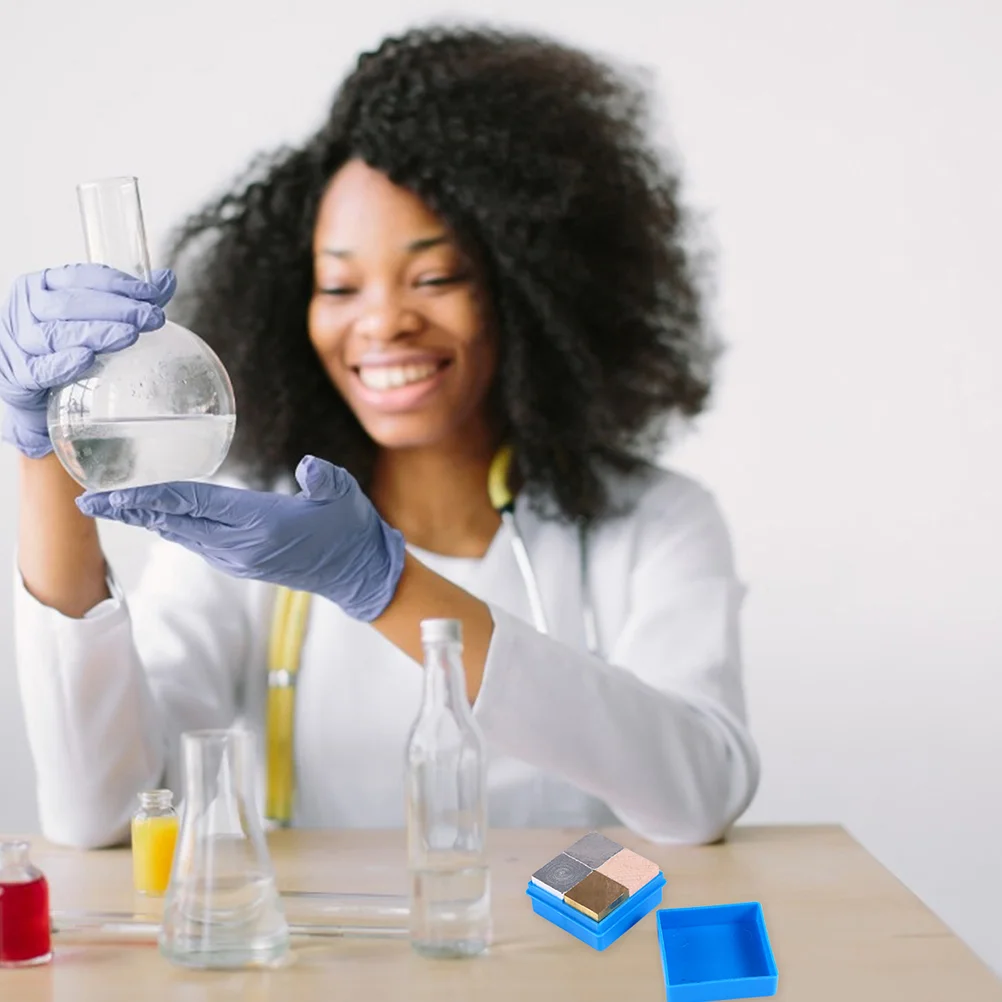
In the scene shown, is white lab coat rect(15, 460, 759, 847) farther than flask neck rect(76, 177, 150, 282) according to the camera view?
Yes

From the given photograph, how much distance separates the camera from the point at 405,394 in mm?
1796

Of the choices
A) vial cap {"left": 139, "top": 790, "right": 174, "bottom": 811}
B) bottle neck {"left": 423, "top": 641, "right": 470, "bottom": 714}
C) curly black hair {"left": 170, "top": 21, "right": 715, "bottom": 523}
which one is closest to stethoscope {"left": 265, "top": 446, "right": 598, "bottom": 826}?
curly black hair {"left": 170, "top": 21, "right": 715, "bottom": 523}

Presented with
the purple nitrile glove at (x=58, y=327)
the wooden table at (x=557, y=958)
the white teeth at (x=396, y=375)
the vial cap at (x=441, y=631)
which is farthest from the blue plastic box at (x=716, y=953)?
the white teeth at (x=396, y=375)

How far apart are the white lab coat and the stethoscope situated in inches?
0.6

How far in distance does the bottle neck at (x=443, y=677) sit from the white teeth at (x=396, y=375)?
882 mm

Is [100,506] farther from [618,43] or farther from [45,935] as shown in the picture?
[618,43]

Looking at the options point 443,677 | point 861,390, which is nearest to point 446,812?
point 443,677

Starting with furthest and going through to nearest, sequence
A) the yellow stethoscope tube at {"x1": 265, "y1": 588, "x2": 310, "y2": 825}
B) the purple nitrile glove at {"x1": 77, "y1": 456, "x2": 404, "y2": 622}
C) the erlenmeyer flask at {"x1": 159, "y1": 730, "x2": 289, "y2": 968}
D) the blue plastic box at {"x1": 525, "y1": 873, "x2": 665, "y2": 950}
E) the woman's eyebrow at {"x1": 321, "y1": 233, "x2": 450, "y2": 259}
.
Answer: the woman's eyebrow at {"x1": 321, "y1": 233, "x2": 450, "y2": 259} → the yellow stethoscope tube at {"x1": 265, "y1": 588, "x2": 310, "y2": 825} → the purple nitrile glove at {"x1": 77, "y1": 456, "x2": 404, "y2": 622} → the blue plastic box at {"x1": 525, "y1": 873, "x2": 665, "y2": 950} → the erlenmeyer flask at {"x1": 159, "y1": 730, "x2": 289, "y2": 968}

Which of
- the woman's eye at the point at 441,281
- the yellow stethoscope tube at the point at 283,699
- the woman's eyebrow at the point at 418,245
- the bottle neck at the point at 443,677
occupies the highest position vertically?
the woman's eyebrow at the point at 418,245

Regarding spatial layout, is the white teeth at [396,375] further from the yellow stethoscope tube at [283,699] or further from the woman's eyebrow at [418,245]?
the yellow stethoscope tube at [283,699]

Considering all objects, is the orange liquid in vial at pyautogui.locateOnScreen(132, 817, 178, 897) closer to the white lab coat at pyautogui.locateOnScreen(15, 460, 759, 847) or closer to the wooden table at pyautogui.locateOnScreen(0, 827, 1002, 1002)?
the wooden table at pyautogui.locateOnScreen(0, 827, 1002, 1002)

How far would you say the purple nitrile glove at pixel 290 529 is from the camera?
1.15 m

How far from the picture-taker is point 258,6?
2512 mm

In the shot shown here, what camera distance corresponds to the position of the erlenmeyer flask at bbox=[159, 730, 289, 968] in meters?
0.91
